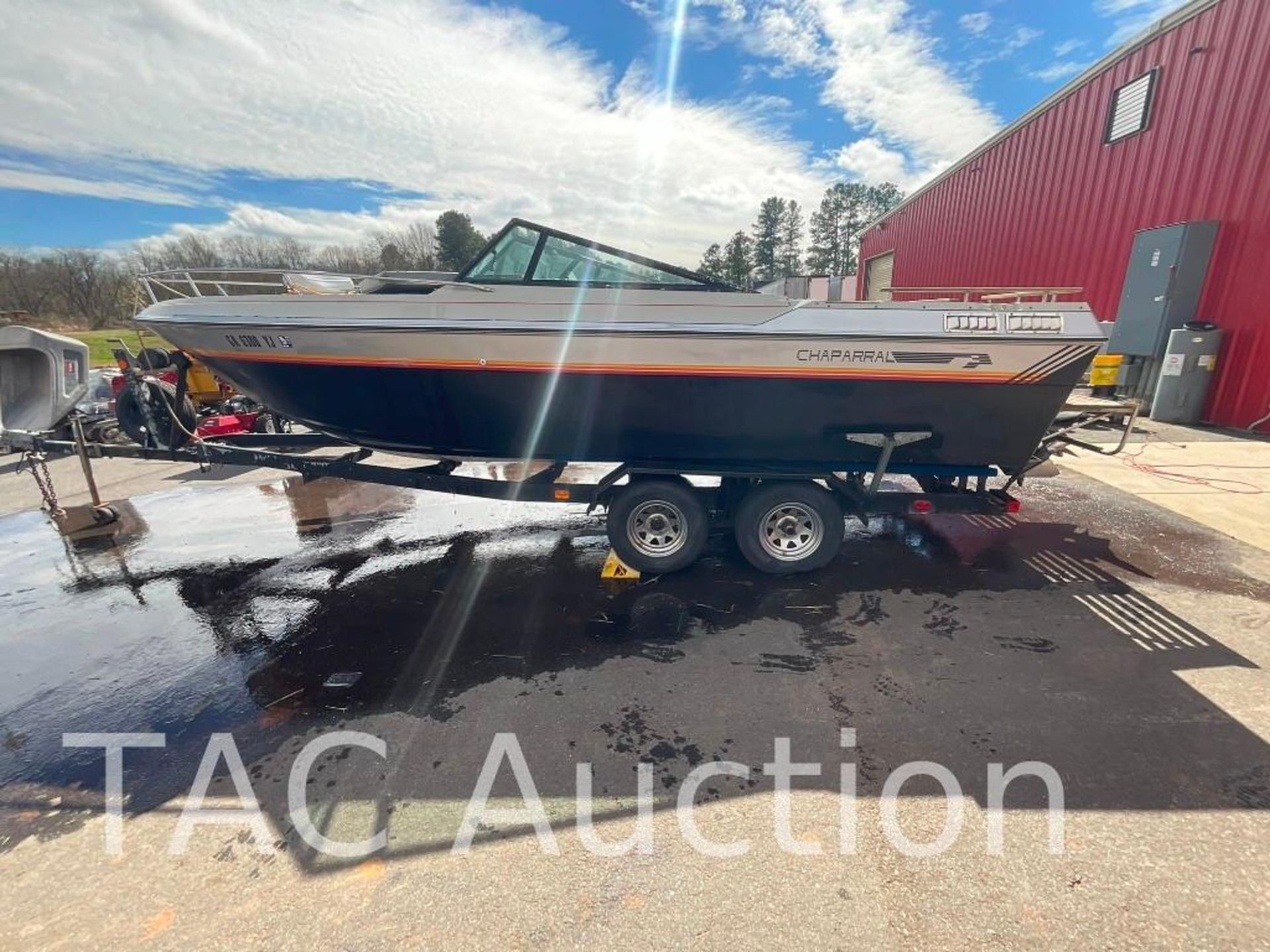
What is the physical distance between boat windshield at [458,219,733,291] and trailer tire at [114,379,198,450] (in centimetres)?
260

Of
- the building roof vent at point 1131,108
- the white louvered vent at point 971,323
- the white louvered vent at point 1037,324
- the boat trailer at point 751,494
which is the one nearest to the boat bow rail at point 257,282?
the boat trailer at point 751,494

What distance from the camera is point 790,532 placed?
396 cm

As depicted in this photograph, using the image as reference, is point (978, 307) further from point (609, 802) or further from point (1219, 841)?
point (609, 802)

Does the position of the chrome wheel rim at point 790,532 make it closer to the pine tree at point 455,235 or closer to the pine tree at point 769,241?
the pine tree at point 455,235

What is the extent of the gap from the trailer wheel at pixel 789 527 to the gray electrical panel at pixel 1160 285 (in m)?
7.98

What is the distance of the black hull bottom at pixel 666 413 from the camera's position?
137 inches

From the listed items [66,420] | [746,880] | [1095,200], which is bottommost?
[746,880]

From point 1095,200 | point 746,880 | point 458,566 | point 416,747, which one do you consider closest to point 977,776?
point 746,880

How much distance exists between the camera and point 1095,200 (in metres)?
9.98

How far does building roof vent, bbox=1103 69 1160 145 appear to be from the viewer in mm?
8852

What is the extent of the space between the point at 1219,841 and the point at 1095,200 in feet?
38.6

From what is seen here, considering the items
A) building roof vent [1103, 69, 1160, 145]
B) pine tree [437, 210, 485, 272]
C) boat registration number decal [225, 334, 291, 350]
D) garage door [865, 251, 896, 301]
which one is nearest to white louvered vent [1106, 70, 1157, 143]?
building roof vent [1103, 69, 1160, 145]

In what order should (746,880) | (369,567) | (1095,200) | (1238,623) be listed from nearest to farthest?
(746,880), (1238,623), (369,567), (1095,200)

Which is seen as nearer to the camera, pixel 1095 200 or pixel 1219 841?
pixel 1219 841
